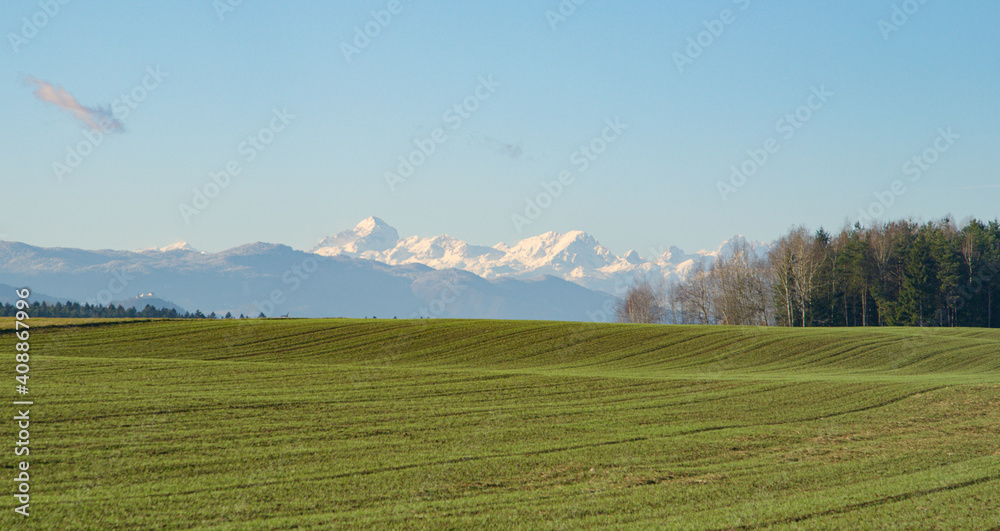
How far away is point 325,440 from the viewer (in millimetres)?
17266

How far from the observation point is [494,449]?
54.5 ft

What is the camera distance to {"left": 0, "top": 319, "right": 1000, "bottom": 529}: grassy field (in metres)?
11.4

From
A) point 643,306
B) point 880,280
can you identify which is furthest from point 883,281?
point 643,306

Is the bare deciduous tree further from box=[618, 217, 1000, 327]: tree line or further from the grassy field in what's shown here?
the grassy field

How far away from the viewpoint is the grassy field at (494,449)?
11.4 meters

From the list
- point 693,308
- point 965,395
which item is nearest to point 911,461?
point 965,395

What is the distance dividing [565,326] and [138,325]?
3809 cm

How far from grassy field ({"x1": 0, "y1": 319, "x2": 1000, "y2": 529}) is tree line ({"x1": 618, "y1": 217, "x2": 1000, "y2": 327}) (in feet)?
180

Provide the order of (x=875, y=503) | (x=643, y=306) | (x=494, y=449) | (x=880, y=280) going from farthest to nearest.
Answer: (x=643, y=306) < (x=880, y=280) < (x=494, y=449) < (x=875, y=503)

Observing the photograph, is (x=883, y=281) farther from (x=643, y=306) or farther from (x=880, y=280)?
(x=643, y=306)

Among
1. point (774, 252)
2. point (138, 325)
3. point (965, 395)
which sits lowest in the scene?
point (965, 395)

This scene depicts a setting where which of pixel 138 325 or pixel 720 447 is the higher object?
pixel 138 325

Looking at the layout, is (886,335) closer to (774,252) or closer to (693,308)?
(774,252)

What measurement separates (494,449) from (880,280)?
86.8 metres
